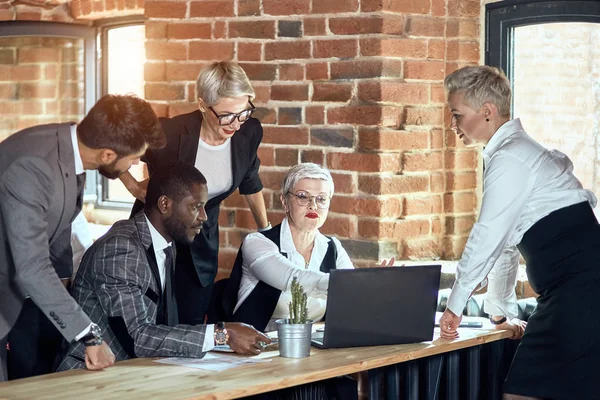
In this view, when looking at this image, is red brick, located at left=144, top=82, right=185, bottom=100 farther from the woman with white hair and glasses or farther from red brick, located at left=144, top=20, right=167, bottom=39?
the woman with white hair and glasses

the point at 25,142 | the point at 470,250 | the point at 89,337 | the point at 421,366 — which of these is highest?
the point at 25,142

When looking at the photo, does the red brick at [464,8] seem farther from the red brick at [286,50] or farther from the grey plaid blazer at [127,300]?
the grey plaid blazer at [127,300]

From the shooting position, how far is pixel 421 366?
3.53 m

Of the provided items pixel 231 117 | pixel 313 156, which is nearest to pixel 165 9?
pixel 313 156

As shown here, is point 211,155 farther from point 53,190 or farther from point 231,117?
point 53,190

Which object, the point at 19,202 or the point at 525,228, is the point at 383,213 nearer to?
the point at 525,228

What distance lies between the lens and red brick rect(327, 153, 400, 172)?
4.09 m

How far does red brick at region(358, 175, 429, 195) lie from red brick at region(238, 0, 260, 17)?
2.70 feet

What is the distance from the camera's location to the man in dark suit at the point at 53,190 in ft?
9.14

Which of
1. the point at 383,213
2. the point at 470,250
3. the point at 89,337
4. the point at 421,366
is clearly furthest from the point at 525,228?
the point at 89,337

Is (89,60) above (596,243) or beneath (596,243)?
above

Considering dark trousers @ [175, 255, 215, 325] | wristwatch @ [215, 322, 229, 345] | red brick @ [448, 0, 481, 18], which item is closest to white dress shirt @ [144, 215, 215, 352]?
wristwatch @ [215, 322, 229, 345]

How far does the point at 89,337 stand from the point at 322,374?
0.62 m

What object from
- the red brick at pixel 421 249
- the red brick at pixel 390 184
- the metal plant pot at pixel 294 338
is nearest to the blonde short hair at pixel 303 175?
the red brick at pixel 390 184
